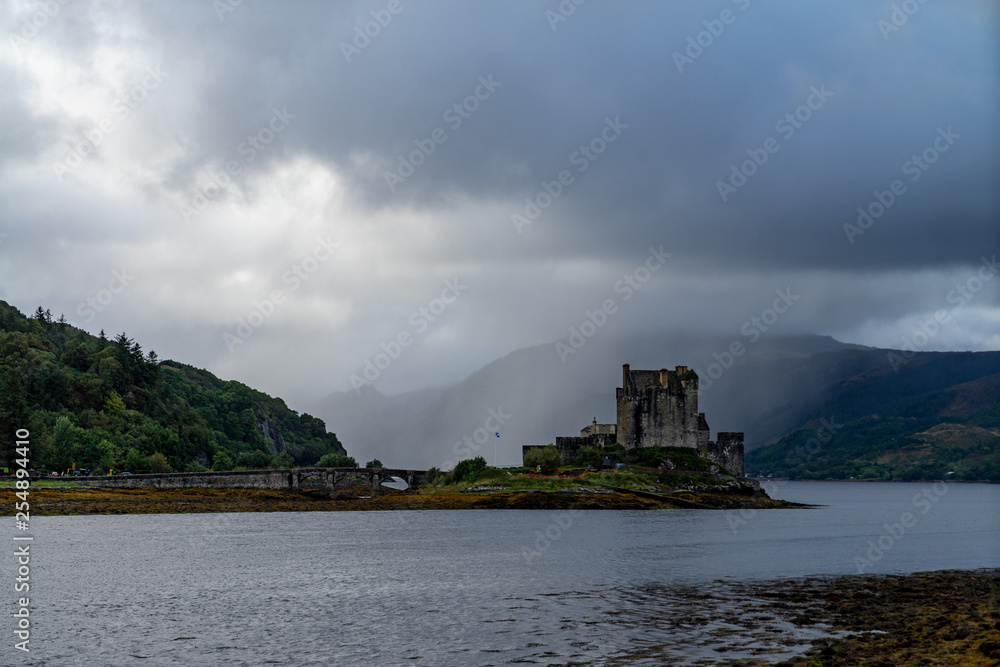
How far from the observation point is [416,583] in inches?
1666

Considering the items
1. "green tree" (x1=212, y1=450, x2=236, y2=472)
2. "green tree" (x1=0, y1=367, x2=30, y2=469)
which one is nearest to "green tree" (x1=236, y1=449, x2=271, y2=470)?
"green tree" (x1=212, y1=450, x2=236, y2=472)

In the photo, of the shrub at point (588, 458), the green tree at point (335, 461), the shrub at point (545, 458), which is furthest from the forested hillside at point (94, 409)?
the shrub at point (588, 458)

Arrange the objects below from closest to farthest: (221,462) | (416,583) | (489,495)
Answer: (416,583)
(489,495)
(221,462)

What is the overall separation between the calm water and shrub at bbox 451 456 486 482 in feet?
112

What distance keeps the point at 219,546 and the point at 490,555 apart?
18303mm

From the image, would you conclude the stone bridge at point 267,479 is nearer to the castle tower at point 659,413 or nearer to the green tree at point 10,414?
the green tree at point 10,414

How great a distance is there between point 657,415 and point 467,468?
992 inches

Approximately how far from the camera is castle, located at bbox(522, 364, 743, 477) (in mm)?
113188

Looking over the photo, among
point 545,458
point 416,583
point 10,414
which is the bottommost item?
point 416,583

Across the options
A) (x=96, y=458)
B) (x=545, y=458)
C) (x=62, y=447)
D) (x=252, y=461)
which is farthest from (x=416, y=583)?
(x=252, y=461)

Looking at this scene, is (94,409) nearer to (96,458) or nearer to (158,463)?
(158,463)

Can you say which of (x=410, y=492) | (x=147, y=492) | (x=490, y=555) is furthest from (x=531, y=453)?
(x=490, y=555)

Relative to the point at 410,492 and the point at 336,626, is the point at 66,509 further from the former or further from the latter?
the point at 336,626

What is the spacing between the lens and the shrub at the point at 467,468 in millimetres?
115562
